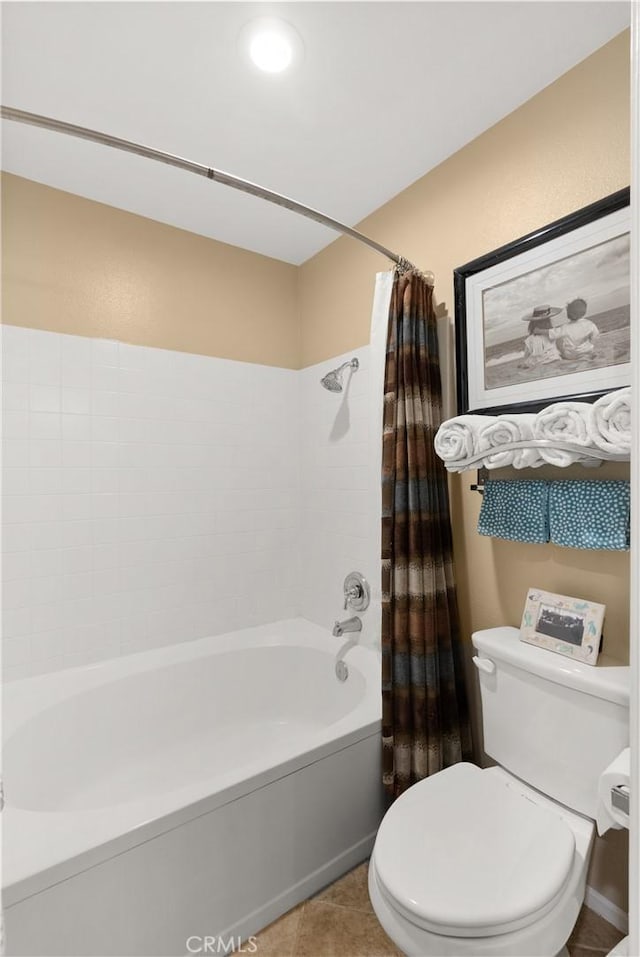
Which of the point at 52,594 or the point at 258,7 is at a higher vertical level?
the point at 258,7

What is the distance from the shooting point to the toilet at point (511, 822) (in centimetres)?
94

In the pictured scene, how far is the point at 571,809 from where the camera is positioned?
121 centimetres

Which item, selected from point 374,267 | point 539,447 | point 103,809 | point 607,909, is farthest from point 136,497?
point 607,909

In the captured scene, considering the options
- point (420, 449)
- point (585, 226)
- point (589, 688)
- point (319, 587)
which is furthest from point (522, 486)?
point (319, 587)

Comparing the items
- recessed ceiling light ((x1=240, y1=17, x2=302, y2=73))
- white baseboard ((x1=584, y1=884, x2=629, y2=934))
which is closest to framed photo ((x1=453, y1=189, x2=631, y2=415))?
recessed ceiling light ((x1=240, y1=17, x2=302, y2=73))

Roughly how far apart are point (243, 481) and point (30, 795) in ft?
4.84

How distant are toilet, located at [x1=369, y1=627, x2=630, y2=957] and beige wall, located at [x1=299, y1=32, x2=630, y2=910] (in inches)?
8.0

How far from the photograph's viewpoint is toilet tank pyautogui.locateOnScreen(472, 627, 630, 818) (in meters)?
1.16

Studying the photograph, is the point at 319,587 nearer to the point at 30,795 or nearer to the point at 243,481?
the point at 243,481

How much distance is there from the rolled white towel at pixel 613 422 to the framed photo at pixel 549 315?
19 cm

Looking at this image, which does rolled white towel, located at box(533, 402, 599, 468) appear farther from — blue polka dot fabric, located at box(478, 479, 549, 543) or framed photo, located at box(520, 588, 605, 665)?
framed photo, located at box(520, 588, 605, 665)

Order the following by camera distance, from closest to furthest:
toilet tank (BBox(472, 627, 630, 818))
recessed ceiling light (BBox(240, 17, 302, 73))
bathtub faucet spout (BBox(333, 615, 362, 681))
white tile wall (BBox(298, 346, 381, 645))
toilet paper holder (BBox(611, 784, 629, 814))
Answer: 1. toilet paper holder (BBox(611, 784, 629, 814))
2. toilet tank (BBox(472, 627, 630, 818))
3. recessed ceiling light (BBox(240, 17, 302, 73))
4. bathtub faucet spout (BBox(333, 615, 362, 681))
5. white tile wall (BBox(298, 346, 381, 645))

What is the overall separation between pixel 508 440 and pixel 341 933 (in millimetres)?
1526

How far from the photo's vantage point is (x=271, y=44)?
132 cm
